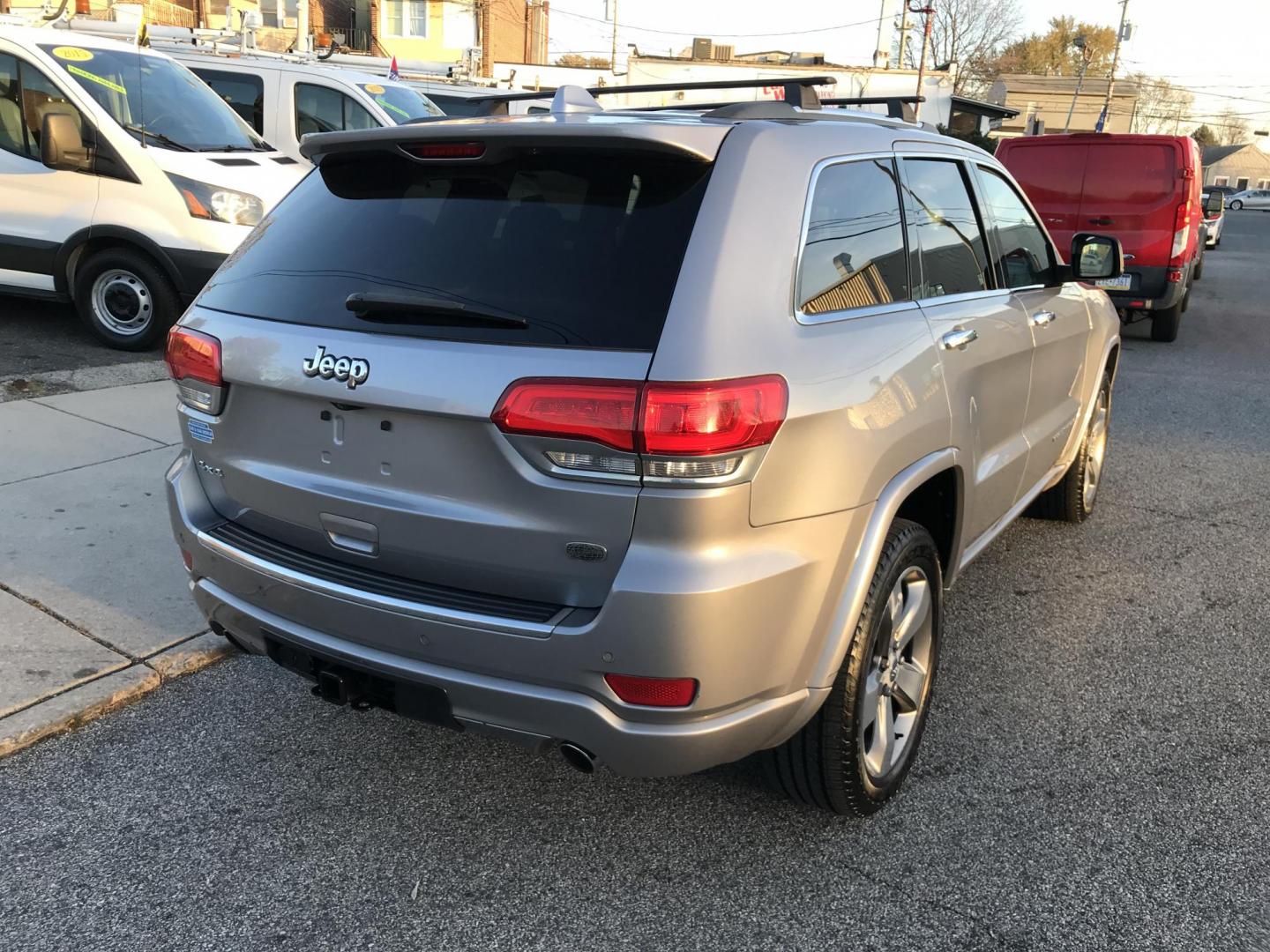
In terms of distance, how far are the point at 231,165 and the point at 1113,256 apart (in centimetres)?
631

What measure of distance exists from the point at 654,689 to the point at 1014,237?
9.07 ft

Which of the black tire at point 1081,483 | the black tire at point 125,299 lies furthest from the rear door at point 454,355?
the black tire at point 125,299

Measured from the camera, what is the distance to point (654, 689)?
A: 224 cm

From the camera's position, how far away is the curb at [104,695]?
3.19 m

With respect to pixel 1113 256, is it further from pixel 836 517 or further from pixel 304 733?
pixel 304 733

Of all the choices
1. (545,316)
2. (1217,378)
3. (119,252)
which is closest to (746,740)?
(545,316)

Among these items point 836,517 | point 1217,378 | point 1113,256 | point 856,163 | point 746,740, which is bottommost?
point 1217,378

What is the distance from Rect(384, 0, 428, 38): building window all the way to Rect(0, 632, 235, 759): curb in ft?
143

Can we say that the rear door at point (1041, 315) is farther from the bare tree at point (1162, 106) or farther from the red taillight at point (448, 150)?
the bare tree at point (1162, 106)

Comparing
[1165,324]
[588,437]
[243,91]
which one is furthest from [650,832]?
[1165,324]

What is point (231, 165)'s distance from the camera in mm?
7941

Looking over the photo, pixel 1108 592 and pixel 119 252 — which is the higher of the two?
pixel 119 252

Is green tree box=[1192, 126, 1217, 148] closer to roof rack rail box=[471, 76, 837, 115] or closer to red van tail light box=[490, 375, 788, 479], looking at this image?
roof rack rail box=[471, 76, 837, 115]

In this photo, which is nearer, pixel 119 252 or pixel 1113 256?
pixel 1113 256
